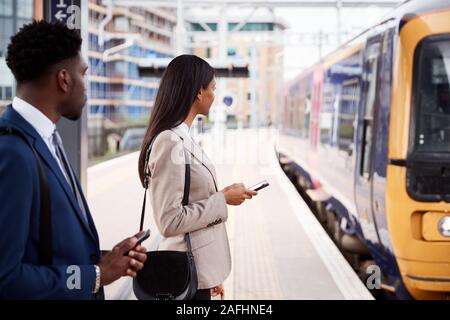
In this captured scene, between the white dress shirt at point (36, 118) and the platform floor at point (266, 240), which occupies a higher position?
the white dress shirt at point (36, 118)

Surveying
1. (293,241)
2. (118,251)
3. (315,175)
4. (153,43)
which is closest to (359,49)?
(293,241)

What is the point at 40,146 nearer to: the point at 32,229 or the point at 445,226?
the point at 32,229

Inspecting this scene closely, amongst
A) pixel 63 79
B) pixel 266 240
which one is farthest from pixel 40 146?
pixel 266 240

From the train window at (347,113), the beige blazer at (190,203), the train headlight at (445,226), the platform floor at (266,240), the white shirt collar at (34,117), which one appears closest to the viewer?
the white shirt collar at (34,117)

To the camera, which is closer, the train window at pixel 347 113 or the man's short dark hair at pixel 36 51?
the man's short dark hair at pixel 36 51

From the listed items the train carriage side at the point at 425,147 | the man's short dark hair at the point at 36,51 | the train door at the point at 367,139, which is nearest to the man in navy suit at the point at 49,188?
the man's short dark hair at the point at 36,51

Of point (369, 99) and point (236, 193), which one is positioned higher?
point (369, 99)

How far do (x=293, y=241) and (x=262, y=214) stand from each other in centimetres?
206

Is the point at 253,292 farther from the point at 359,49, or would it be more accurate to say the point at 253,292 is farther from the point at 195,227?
the point at 195,227

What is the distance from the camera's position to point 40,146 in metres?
1.48

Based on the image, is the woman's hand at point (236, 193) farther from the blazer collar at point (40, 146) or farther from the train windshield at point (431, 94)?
the train windshield at point (431, 94)

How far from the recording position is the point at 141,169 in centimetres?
221

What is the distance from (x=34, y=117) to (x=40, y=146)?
0.27 ft

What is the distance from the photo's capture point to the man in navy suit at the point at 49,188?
1399mm
